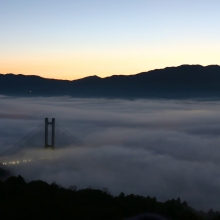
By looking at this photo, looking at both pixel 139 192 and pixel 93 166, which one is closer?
pixel 139 192

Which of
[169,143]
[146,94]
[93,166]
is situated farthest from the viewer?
[146,94]

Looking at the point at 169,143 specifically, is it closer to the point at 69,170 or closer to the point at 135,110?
the point at 69,170

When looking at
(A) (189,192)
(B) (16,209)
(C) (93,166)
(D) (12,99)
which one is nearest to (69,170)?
(C) (93,166)

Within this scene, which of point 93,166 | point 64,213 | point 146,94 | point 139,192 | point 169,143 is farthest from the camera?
point 146,94

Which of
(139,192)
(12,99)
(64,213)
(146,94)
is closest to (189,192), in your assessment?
(139,192)

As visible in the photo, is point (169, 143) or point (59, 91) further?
point (59, 91)

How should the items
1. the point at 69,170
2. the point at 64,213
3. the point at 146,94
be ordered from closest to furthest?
1. the point at 64,213
2. the point at 69,170
3. the point at 146,94

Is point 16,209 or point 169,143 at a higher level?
point 16,209

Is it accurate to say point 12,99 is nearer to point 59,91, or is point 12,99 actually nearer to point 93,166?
point 59,91

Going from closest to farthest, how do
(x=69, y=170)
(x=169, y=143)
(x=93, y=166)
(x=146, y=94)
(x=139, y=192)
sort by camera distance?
(x=139, y=192) → (x=69, y=170) → (x=93, y=166) → (x=169, y=143) → (x=146, y=94)
